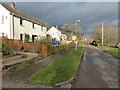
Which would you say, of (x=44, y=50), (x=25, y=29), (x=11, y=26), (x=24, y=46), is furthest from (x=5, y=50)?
(x=25, y=29)

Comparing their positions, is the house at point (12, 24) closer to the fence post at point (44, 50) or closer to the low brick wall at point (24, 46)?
the low brick wall at point (24, 46)

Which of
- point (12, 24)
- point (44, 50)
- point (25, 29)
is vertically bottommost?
point (44, 50)

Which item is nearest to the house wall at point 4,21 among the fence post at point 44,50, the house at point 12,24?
the house at point 12,24

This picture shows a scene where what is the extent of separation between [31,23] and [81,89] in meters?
31.6

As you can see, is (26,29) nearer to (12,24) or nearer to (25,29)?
(25,29)

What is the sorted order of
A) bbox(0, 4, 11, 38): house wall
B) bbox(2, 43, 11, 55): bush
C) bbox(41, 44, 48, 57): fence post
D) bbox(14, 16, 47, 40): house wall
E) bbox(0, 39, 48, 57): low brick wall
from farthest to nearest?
bbox(14, 16, 47, 40): house wall < bbox(0, 4, 11, 38): house wall < bbox(0, 39, 48, 57): low brick wall < bbox(41, 44, 48, 57): fence post < bbox(2, 43, 11, 55): bush

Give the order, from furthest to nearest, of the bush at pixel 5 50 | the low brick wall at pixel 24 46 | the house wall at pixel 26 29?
the house wall at pixel 26 29
the low brick wall at pixel 24 46
the bush at pixel 5 50

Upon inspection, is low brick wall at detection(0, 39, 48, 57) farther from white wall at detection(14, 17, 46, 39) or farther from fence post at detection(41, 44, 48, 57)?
white wall at detection(14, 17, 46, 39)

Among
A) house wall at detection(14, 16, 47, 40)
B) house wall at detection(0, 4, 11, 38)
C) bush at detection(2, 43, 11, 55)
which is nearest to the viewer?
bush at detection(2, 43, 11, 55)

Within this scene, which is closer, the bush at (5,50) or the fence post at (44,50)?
the bush at (5,50)

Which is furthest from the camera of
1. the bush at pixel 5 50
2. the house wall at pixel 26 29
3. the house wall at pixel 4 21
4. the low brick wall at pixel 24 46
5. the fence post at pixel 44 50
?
the house wall at pixel 26 29

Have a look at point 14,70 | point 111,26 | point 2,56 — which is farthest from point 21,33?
point 111,26

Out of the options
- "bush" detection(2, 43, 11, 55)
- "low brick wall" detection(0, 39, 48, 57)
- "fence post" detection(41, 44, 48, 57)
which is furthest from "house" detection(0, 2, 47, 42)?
"bush" detection(2, 43, 11, 55)

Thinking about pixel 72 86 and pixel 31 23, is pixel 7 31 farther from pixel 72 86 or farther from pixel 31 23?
pixel 72 86
